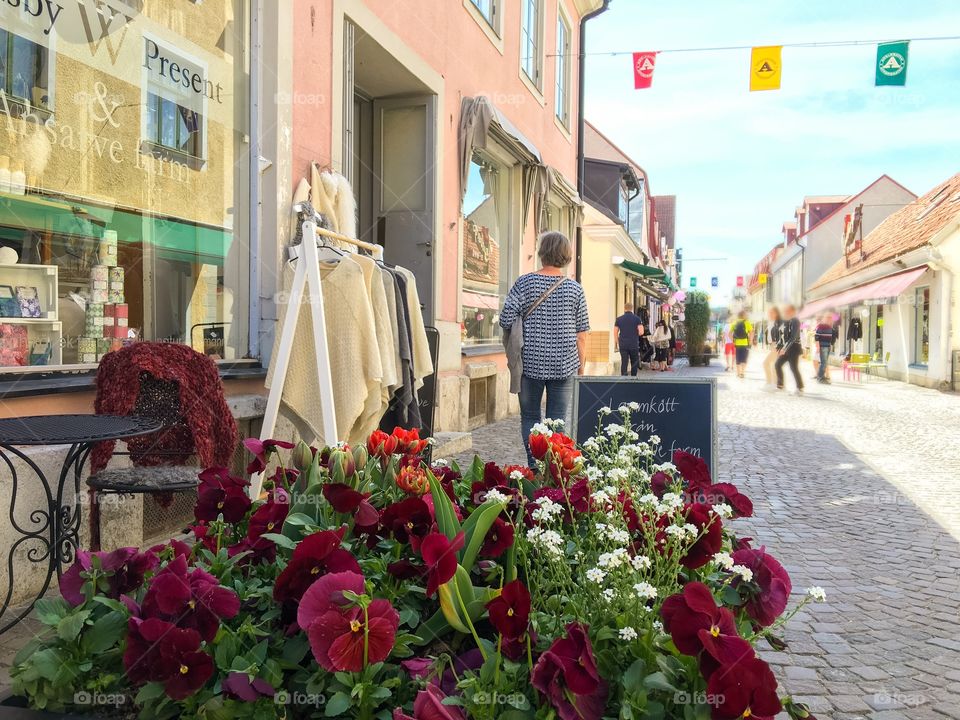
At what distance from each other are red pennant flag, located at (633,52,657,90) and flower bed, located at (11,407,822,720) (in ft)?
35.2

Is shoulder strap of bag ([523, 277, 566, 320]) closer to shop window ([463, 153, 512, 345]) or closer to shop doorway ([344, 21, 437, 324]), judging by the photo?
shop doorway ([344, 21, 437, 324])

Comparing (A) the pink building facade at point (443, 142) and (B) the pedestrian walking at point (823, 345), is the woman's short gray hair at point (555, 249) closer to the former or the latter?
(A) the pink building facade at point (443, 142)

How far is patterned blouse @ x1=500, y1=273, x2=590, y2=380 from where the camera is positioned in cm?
507

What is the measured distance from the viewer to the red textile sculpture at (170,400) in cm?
331

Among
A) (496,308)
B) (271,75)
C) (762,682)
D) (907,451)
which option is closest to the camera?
(762,682)

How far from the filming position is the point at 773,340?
499 inches

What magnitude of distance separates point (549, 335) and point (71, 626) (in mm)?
3885

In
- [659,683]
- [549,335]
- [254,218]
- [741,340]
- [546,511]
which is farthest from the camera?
[741,340]

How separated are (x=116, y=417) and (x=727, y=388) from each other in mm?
15907

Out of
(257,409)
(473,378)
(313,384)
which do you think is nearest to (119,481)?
(313,384)

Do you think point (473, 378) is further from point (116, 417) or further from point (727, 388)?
point (727, 388)

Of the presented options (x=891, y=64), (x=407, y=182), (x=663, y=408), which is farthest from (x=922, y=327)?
(x=663, y=408)

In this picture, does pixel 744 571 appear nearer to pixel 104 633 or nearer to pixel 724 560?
pixel 724 560

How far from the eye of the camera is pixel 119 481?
9.55ft
